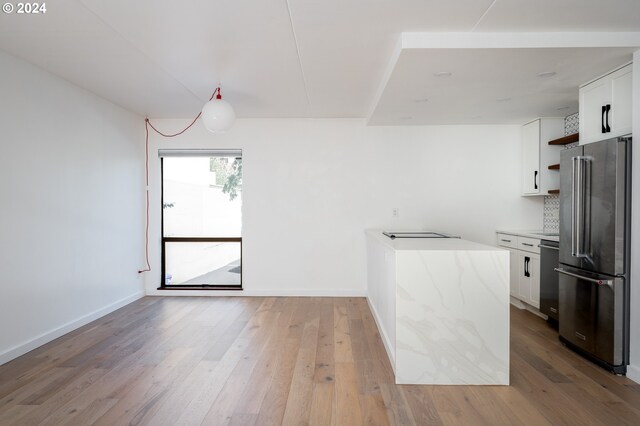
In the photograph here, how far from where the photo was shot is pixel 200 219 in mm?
4621

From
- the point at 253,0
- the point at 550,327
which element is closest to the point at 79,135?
the point at 253,0

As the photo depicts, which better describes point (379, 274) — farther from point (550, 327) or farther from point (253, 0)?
point (253, 0)

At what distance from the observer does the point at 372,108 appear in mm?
3811

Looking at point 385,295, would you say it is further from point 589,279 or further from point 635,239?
point 635,239

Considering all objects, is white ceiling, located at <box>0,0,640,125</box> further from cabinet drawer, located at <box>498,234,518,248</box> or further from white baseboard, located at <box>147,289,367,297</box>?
white baseboard, located at <box>147,289,367,297</box>

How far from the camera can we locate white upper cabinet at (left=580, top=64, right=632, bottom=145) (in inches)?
98.3

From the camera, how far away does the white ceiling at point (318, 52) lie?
6.73 ft

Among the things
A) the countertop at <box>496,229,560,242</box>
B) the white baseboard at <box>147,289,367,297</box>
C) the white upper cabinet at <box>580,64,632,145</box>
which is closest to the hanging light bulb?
the white baseboard at <box>147,289,367,297</box>

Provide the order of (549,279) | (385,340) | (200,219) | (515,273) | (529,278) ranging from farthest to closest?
(200,219) → (515,273) → (529,278) → (549,279) → (385,340)

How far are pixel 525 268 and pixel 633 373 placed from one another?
1543mm

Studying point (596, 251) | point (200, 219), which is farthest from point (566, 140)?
point (200, 219)

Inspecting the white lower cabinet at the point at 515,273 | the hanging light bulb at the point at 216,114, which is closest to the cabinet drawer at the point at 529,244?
the white lower cabinet at the point at 515,273

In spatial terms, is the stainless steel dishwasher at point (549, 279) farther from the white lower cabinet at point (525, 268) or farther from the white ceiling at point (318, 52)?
the white ceiling at point (318, 52)

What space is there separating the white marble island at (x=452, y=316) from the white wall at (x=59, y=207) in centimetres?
312
